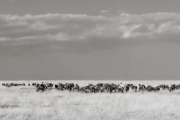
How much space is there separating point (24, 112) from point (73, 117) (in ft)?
9.01

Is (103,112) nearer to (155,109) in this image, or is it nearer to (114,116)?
(114,116)

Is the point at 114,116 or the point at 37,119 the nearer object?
the point at 37,119

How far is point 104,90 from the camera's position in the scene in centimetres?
3859

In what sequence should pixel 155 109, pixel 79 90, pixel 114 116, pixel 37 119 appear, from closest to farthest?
pixel 37 119, pixel 114 116, pixel 155 109, pixel 79 90

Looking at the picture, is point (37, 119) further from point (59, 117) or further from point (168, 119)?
point (168, 119)

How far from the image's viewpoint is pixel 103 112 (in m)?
16.8

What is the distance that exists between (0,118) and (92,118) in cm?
405

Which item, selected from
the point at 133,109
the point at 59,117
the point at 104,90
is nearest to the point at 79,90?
the point at 104,90

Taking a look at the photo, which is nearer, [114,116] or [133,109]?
[114,116]

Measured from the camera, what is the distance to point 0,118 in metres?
15.1

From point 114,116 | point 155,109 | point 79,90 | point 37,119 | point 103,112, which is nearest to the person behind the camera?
point 37,119

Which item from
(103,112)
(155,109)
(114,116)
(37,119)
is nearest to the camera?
(37,119)

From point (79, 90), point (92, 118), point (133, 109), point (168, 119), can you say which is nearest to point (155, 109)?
point (133, 109)

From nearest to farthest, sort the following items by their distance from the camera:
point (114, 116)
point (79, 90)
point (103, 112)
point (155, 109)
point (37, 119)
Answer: point (37, 119) → point (114, 116) → point (103, 112) → point (155, 109) → point (79, 90)
